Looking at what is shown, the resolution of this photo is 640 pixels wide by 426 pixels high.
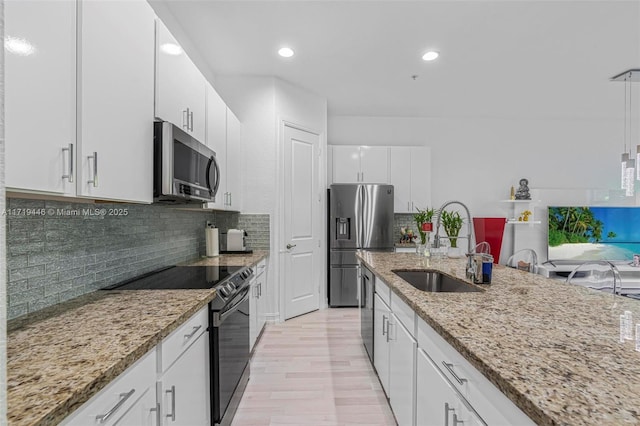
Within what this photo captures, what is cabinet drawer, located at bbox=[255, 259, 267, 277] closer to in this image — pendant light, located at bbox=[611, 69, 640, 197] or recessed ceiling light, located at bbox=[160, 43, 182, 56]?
recessed ceiling light, located at bbox=[160, 43, 182, 56]

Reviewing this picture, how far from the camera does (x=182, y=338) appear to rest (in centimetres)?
134

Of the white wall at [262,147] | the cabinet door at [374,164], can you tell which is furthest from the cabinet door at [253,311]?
the cabinet door at [374,164]

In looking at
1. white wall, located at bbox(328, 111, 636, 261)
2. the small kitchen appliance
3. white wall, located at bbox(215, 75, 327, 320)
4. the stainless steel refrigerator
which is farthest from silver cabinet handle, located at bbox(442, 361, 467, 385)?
white wall, located at bbox(328, 111, 636, 261)

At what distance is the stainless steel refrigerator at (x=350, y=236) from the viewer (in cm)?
454

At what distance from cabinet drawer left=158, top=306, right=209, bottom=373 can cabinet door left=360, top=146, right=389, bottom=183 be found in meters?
3.67

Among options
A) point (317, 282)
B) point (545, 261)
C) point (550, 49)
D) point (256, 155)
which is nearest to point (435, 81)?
point (550, 49)

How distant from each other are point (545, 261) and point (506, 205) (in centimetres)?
112

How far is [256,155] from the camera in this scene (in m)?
3.85

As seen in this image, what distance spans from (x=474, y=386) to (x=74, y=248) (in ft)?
5.59

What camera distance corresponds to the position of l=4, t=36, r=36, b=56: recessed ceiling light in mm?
815

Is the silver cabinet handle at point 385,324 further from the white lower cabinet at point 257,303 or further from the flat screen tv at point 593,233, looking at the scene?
the flat screen tv at point 593,233

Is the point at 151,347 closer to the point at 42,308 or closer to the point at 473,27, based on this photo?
the point at 42,308

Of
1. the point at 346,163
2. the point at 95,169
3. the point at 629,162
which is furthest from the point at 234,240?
the point at 629,162

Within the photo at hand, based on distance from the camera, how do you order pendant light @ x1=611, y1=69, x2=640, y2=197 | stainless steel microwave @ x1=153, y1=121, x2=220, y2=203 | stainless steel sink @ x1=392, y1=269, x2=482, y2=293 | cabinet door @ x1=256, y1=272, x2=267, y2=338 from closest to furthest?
stainless steel microwave @ x1=153, y1=121, x2=220, y2=203
stainless steel sink @ x1=392, y1=269, x2=482, y2=293
cabinet door @ x1=256, y1=272, x2=267, y2=338
pendant light @ x1=611, y1=69, x2=640, y2=197
